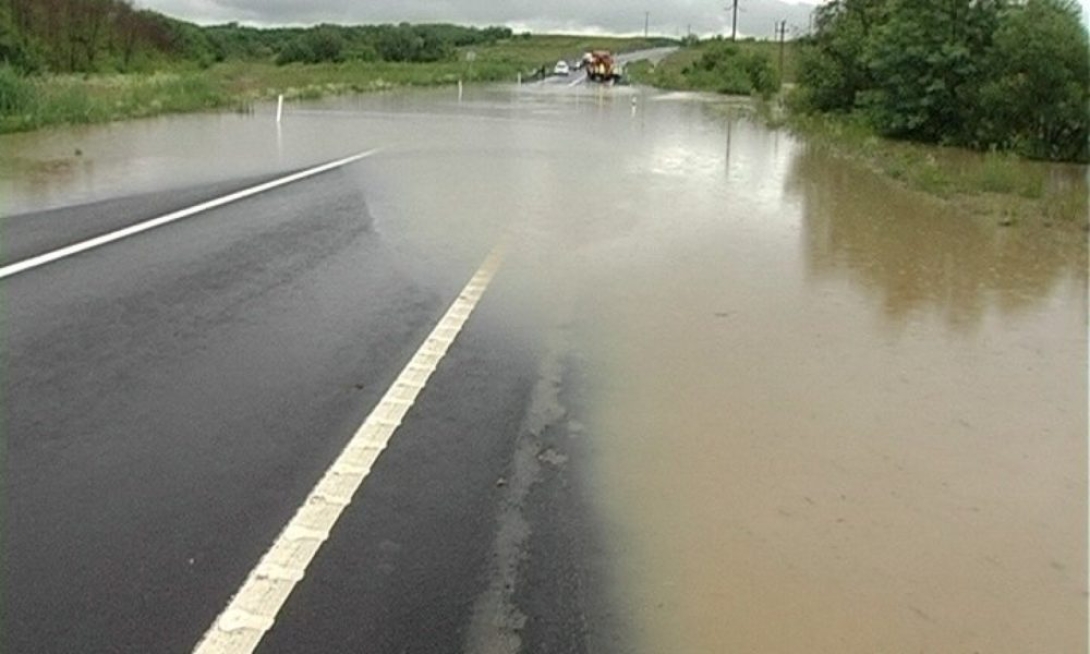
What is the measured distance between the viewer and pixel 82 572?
12.4 feet

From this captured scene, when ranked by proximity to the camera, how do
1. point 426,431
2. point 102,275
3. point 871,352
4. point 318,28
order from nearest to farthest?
point 426,431 < point 871,352 < point 102,275 < point 318,28

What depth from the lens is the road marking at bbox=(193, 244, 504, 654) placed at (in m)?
3.50

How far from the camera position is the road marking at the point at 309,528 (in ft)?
11.5

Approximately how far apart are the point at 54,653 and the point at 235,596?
23.7 inches

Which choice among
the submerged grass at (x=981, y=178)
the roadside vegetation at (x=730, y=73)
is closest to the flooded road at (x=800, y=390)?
the submerged grass at (x=981, y=178)

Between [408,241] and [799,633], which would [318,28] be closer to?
[408,241]

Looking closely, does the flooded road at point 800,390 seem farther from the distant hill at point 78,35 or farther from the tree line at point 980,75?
the distant hill at point 78,35

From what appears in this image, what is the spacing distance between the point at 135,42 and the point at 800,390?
72072 mm

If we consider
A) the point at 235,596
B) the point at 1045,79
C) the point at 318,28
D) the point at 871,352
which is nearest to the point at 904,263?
the point at 871,352

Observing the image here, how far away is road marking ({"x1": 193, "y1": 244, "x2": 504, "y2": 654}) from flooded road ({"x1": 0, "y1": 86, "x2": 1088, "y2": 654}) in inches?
39.1

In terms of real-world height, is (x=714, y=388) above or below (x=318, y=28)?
below

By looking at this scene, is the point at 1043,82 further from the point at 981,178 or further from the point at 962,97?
the point at 981,178

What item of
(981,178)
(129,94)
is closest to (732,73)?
(129,94)

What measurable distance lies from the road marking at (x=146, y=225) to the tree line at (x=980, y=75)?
17124 millimetres
